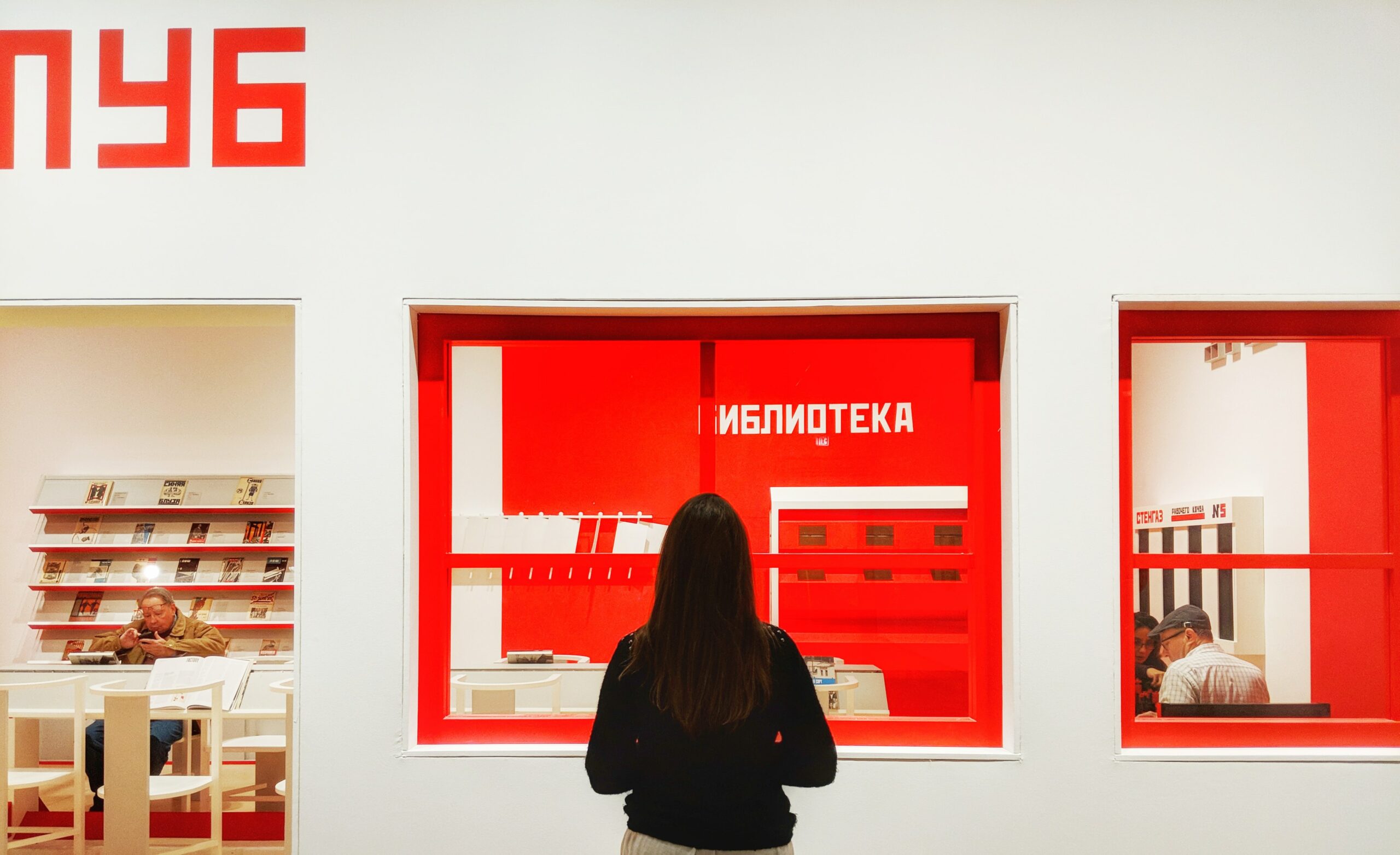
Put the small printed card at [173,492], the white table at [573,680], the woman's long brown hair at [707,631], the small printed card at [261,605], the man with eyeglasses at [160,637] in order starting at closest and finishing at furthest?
the woman's long brown hair at [707,631], the white table at [573,680], the man with eyeglasses at [160,637], the small printed card at [261,605], the small printed card at [173,492]

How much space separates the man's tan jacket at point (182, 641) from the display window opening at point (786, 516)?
3629 mm

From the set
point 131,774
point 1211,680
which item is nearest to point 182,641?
point 131,774

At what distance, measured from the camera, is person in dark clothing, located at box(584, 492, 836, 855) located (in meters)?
1.89

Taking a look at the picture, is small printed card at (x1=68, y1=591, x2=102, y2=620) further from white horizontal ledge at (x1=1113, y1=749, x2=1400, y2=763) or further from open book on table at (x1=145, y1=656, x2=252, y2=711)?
white horizontal ledge at (x1=1113, y1=749, x2=1400, y2=763)

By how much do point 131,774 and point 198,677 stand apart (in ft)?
5.86

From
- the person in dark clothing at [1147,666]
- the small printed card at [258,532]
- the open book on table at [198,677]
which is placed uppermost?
the small printed card at [258,532]

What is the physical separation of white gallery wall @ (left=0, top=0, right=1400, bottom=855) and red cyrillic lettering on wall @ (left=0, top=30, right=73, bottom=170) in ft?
0.15

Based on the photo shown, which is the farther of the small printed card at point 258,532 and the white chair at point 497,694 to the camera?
the small printed card at point 258,532

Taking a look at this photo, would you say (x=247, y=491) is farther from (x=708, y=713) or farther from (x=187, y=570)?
(x=708, y=713)

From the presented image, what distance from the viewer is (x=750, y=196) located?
9.70 feet

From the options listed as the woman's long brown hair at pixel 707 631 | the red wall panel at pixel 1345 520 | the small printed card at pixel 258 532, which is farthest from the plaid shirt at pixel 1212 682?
the small printed card at pixel 258 532

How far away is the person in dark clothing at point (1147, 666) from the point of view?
12.2 feet

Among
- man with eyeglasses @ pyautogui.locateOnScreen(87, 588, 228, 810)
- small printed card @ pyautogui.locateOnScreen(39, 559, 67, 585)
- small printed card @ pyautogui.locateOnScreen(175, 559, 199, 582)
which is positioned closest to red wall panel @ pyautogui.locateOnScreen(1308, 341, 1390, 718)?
man with eyeglasses @ pyautogui.locateOnScreen(87, 588, 228, 810)

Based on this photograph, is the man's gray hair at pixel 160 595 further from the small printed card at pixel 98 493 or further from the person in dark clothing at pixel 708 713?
the person in dark clothing at pixel 708 713
